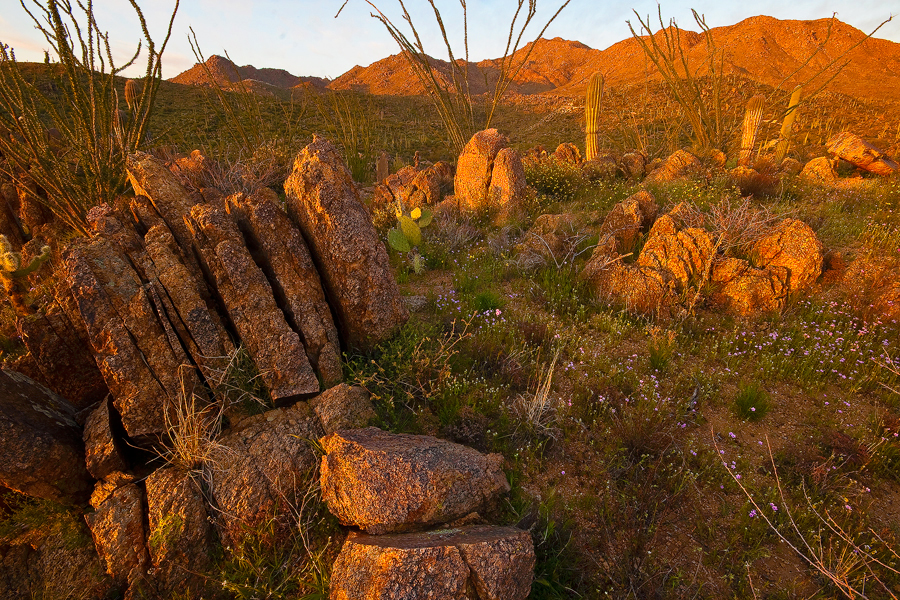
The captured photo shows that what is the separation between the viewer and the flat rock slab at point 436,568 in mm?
1984

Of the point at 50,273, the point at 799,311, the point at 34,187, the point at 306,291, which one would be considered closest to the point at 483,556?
the point at 306,291

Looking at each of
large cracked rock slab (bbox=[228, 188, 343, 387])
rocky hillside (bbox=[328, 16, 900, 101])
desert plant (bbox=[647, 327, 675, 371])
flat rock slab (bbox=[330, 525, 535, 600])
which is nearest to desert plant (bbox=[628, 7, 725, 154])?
desert plant (bbox=[647, 327, 675, 371])

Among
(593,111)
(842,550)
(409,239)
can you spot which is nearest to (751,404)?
(842,550)

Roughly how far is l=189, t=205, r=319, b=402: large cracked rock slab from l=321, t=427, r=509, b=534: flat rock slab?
33.5 inches

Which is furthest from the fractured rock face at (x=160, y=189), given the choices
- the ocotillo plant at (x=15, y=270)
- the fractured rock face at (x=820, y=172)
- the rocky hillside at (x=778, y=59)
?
the rocky hillside at (x=778, y=59)

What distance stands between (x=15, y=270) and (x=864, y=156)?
56.7 feet

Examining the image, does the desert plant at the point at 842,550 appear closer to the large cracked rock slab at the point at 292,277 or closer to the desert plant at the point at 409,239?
the large cracked rock slab at the point at 292,277

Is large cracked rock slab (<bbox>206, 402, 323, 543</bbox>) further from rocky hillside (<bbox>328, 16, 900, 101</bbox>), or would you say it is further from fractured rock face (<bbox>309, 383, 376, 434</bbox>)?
rocky hillside (<bbox>328, 16, 900, 101</bbox>)

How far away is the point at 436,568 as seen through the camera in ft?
6.63

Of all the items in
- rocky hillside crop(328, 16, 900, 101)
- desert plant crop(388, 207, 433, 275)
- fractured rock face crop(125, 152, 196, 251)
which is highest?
rocky hillside crop(328, 16, 900, 101)

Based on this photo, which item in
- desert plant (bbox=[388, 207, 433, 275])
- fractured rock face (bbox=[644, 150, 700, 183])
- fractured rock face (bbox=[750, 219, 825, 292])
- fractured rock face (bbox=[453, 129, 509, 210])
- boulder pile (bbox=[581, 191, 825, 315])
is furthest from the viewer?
fractured rock face (bbox=[644, 150, 700, 183])

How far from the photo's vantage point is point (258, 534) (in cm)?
257

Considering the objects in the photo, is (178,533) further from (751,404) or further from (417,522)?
(751,404)

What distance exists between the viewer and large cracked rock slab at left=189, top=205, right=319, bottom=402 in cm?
331
